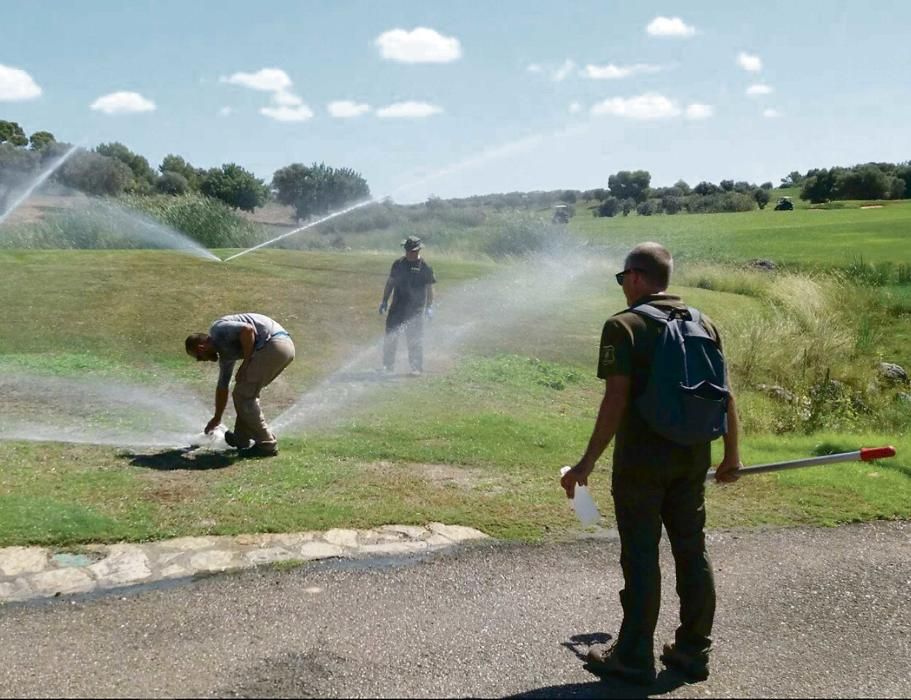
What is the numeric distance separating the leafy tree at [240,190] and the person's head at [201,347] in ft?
138

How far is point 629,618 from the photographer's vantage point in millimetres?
4156

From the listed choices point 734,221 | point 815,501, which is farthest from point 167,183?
point 815,501

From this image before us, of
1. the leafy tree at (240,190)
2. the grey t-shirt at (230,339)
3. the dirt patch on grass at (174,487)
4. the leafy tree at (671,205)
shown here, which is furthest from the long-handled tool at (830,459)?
the leafy tree at (671,205)

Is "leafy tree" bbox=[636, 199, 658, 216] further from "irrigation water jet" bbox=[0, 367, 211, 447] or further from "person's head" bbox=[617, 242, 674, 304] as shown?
"person's head" bbox=[617, 242, 674, 304]

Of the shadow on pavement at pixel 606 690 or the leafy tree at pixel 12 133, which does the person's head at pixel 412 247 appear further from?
the leafy tree at pixel 12 133

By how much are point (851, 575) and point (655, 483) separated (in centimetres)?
255

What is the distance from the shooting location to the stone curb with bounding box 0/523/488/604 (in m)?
5.14

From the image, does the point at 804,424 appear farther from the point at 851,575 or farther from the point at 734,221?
the point at 734,221

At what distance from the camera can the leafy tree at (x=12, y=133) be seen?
220 ft

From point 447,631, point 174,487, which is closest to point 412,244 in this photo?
point 174,487

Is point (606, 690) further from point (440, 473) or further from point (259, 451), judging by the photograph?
point (259, 451)

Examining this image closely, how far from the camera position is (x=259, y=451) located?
314 inches

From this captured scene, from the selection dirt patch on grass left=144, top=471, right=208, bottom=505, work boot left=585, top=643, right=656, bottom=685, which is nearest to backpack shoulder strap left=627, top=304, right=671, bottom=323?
work boot left=585, top=643, right=656, bottom=685

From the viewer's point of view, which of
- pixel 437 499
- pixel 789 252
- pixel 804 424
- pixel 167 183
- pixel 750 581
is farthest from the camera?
pixel 167 183
